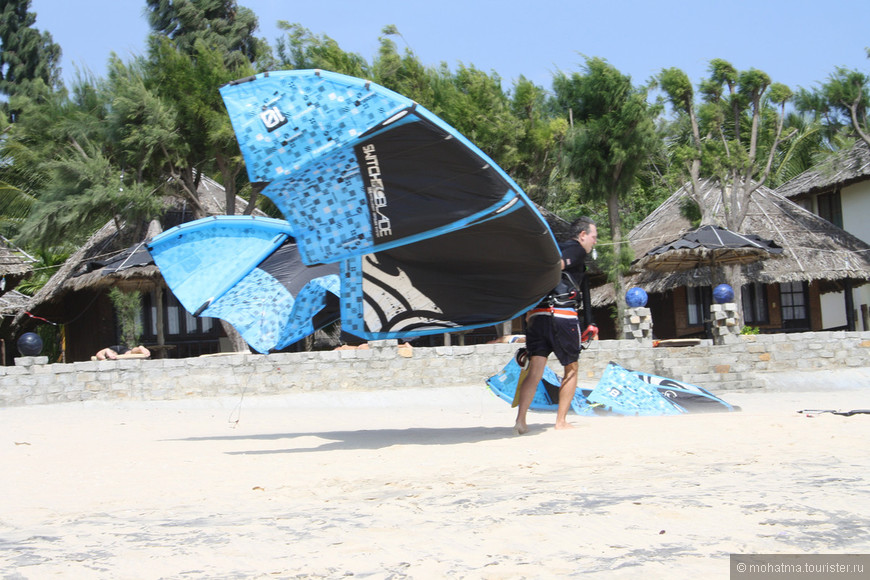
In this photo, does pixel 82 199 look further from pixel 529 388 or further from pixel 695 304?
pixel 695 304

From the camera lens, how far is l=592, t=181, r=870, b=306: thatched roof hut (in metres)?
21.2

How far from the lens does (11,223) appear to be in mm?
24031

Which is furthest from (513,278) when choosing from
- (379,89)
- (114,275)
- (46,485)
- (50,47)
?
(50,47)

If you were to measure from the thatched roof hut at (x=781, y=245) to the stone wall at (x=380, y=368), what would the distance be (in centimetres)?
627

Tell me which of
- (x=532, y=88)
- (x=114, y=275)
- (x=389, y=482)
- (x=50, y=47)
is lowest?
(x=389, y=482)

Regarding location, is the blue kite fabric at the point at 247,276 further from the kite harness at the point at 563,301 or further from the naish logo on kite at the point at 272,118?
the kite harness at the point at 563,301

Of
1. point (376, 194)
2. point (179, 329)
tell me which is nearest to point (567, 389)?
point (376, 194)

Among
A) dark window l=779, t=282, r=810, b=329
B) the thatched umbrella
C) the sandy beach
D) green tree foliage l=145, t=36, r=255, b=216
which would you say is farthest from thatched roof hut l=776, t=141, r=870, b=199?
the sandy beach

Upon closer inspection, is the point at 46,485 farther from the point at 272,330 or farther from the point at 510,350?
the point at 510,350

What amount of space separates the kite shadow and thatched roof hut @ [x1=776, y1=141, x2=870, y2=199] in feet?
67.2

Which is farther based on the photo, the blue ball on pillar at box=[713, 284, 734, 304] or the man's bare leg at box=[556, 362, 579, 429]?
the blue ball on pillar at box=[713, 284, 734, 304]

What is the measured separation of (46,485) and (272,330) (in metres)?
2.59

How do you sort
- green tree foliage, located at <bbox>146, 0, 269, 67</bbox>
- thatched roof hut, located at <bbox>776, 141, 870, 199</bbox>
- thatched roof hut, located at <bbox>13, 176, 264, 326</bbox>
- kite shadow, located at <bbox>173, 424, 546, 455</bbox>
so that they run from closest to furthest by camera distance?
kite shadow, located at <bbox>173, 424, 546, 455</bbox> < thatched roof hut, located at <bbox>13, 176, 264, 326</bbox> < thatched roof hut, located at <bbox>776, 141, 870, 199</bbox> < green tree foliage, located at <bbox>146, 0, 269, 67</bbox>

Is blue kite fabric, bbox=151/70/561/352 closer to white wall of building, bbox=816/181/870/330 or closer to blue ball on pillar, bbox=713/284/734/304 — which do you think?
blue ball on pillar, bbox=713/284/734/304
